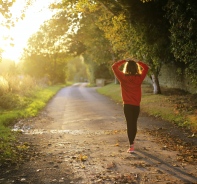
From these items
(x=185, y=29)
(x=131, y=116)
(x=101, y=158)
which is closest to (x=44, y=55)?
(x=185, y=29)

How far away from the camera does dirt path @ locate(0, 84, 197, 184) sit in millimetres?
5195

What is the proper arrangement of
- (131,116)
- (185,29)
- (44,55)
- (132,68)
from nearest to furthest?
(132,68) < (131,116) < (185,29) < (44,55)

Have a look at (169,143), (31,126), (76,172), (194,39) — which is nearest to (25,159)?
(76,172)

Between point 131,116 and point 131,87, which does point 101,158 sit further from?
point 131,87

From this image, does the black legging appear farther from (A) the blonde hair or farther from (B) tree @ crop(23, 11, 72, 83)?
(B) tree @ crop(23, 11, 72, 83)

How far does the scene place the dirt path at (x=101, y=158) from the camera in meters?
5.20

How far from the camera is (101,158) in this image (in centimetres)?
643

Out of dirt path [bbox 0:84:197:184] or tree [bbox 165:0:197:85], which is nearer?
dirt path [bbox 0:84:197:184]

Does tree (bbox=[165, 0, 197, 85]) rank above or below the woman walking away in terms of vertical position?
above

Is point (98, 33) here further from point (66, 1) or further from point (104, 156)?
point (104, 156)

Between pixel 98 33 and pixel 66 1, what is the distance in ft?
55.9

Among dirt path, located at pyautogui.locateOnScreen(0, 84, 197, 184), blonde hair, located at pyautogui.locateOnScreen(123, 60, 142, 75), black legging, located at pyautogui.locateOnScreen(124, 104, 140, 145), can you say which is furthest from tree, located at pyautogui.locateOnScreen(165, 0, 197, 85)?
black legging, located at pyautogui.locateOnScreen(124, 104, 140, 145)

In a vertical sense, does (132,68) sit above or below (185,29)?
below

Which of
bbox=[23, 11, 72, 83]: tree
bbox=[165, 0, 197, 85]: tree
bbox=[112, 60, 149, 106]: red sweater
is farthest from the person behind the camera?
bbox=[23, 11, 72, 83]: tree
